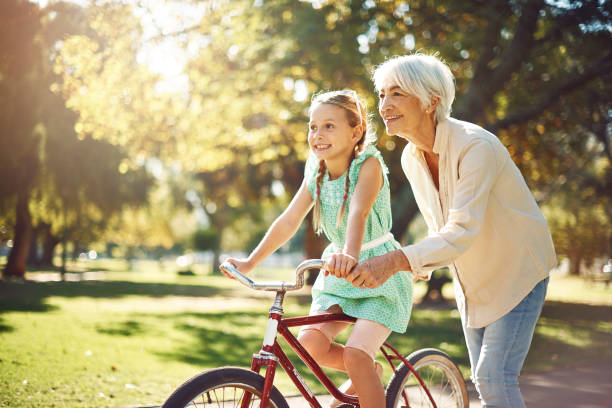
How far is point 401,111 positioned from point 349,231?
56cm

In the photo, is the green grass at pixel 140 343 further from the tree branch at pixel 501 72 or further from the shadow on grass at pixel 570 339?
the tree branch at pixel 501 72

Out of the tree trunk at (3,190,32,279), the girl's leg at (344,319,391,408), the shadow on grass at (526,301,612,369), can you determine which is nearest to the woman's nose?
the girl's leg at (344,319,391,408)

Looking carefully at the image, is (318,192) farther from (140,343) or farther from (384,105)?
(140,343)

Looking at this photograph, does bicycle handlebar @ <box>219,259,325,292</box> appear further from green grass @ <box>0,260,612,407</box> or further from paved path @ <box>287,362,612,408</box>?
green grass @ <box>0,260,612,407</box>

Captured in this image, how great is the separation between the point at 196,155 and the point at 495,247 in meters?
15.8

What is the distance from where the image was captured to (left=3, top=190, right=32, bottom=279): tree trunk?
67.4ft

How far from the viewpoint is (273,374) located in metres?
2.23

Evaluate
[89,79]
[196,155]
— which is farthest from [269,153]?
[89,79]

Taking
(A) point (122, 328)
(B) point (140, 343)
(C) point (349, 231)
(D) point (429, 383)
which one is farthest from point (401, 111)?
(A) point (122, 328)

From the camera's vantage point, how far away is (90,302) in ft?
46.3

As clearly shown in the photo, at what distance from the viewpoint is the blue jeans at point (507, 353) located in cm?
225

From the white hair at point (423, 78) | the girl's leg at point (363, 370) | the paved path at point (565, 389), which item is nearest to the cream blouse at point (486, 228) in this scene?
the white hair at point (423, 78)

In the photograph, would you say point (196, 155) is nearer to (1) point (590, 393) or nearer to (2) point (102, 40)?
(2) point (102, 40)

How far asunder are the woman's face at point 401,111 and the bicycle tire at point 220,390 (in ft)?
3.81
